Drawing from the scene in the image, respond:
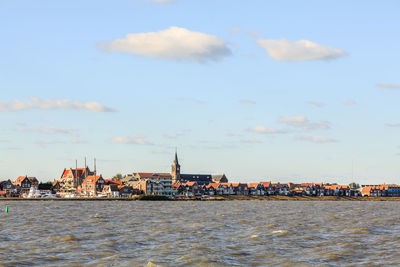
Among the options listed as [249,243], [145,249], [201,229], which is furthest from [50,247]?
[201,229]

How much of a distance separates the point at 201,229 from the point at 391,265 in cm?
2857

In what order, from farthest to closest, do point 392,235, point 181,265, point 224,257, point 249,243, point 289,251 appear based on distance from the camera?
1. point 392,235
2. point 249,243
3. point 289,251
4. point 224,257
5. point 181,265

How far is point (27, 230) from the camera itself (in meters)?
61.6

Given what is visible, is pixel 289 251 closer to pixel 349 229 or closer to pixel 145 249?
pixel 145 249

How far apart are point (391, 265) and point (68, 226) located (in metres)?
41.2

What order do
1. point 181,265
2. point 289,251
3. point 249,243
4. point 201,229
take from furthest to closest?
point 201,229 < point 249,243 < point 289,251 < point 181,265

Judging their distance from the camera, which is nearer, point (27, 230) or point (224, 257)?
point (224, 257)

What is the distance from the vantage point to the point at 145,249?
4572 cm

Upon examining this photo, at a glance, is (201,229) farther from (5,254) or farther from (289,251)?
(5,254)

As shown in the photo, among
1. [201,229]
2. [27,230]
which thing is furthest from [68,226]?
[201,229]

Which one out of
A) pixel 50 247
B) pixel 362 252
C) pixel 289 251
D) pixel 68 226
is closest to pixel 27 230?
pixel 68 226

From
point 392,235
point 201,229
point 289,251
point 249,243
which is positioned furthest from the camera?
point 201,229

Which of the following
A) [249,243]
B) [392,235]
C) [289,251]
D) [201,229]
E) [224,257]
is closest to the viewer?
[224,257]

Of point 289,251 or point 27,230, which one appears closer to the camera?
point 289,251
